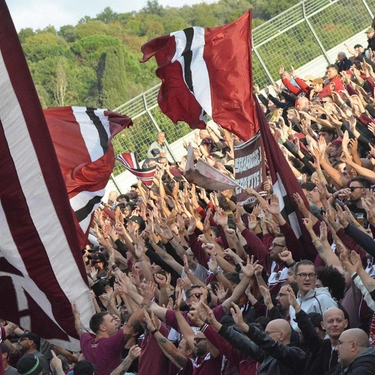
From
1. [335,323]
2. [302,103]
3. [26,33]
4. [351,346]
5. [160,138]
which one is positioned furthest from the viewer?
[26,33]

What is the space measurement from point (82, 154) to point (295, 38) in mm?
Result: 13239

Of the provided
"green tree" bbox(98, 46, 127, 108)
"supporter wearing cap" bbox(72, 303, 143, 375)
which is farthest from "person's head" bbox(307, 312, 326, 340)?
"green tree" bbox(98, 46, 127, 108)

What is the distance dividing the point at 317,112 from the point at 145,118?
754 cm

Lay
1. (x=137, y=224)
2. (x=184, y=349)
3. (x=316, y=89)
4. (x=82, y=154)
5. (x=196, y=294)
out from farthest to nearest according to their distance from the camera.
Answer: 1. (x=316, y=89)
2. (x=137, y=224)
3. (x=82, y=154)
4. (x=196, y=294)
5. (x=184, y=349)

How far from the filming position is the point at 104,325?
9617 mm

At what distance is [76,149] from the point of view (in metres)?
12.3

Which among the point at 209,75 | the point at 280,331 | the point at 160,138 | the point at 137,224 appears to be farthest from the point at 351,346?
the point at 160,138

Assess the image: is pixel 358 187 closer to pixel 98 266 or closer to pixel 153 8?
pixel 98 266

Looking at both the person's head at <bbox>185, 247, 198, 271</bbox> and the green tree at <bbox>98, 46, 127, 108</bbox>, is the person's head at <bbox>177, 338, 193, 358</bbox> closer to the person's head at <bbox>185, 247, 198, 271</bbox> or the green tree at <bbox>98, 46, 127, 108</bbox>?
the person's head at <bbox>185, 247, 198, 271</bbox>

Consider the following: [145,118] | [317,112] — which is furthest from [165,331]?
[145,118]

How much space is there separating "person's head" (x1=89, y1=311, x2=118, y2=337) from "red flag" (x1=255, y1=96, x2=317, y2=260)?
1806mm

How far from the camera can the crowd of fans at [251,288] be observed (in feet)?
26.1

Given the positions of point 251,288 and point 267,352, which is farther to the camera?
point 251,288

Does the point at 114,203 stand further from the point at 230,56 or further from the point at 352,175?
the point at 352,175
